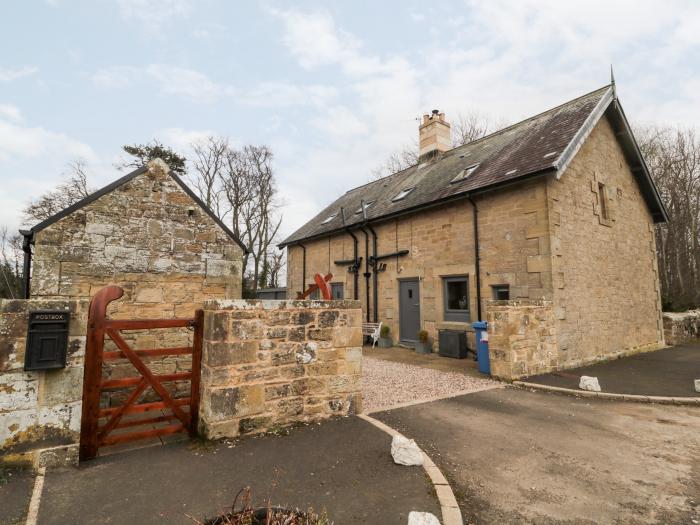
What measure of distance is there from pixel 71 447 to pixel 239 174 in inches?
904

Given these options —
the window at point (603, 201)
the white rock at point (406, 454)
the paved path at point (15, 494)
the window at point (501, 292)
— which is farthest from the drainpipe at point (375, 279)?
the paved path at point (15, 494)

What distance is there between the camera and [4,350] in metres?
3.20

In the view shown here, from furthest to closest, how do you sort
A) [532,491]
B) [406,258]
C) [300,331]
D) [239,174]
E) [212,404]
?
1. [239,174]
2. [406,258]
3. [300,331]
4. [212,404]
5. [532,491]

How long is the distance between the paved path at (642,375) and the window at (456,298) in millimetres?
3185

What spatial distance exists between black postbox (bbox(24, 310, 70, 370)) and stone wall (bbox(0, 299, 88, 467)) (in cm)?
6

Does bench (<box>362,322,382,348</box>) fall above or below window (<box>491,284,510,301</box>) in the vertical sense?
below

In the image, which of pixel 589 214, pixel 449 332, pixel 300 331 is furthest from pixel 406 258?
pixel 300 331

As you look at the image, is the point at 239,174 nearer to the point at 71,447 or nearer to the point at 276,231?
the point at 276,231

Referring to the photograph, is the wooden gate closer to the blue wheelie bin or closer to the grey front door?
the blue wheelie bin

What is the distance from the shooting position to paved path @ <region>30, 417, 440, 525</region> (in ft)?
8.95

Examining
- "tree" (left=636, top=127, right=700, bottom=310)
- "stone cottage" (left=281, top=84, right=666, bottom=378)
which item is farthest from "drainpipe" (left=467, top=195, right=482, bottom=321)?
"tree" (left=636, top=127, right=700, bottom=310)

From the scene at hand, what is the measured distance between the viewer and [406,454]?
3559 millimetres

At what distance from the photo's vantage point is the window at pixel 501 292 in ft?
32.0

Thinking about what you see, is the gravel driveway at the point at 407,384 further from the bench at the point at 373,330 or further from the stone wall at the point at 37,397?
the bench at the point at 373,330
